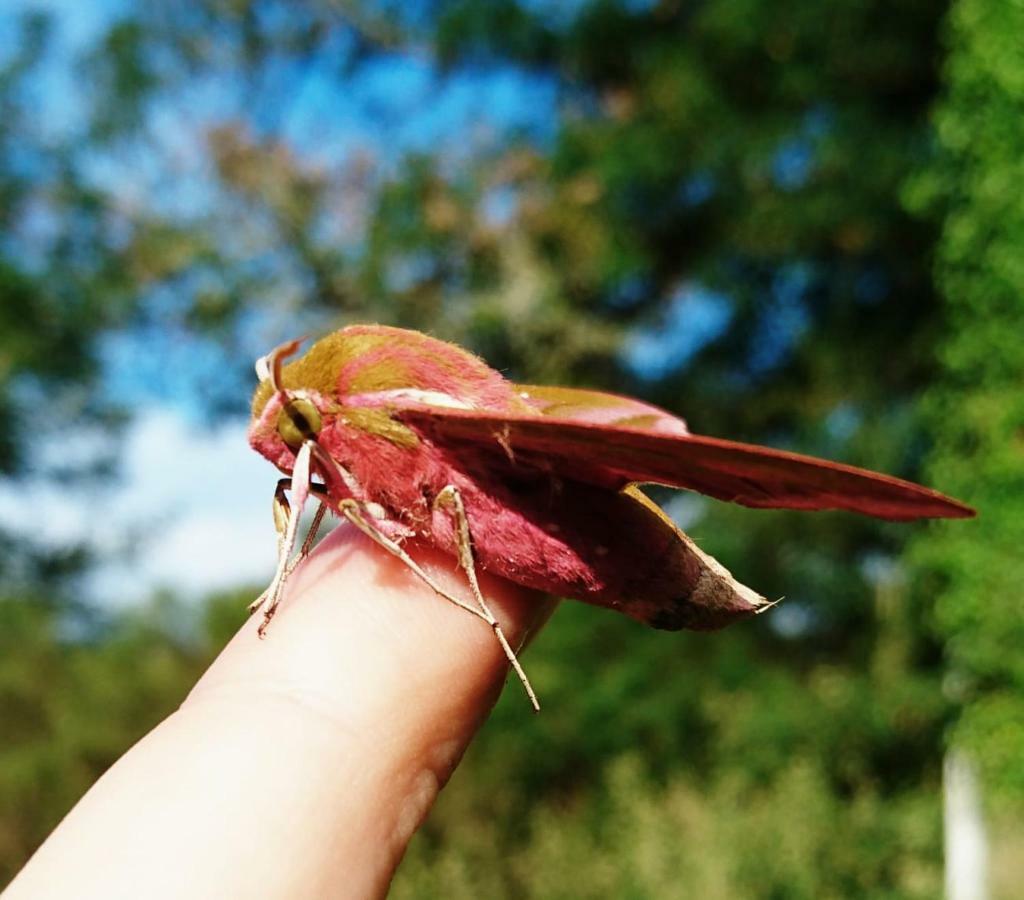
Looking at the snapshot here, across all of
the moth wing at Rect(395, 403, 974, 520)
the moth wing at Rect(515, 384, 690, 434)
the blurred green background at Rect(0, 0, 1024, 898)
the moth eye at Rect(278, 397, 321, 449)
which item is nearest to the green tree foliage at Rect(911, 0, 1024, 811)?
the blurred green background at Rect(0, 0, 1024, 898)

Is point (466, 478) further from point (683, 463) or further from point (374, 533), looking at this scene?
point (683, 463)

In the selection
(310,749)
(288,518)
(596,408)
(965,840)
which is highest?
(965,840)

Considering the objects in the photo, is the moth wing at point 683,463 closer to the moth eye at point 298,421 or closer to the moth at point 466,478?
the moth at point 466,478

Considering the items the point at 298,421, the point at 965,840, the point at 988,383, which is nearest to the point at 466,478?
the point at 298,421

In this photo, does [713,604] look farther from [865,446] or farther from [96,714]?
[96,714]

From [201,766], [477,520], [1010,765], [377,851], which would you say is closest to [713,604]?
[477,520]

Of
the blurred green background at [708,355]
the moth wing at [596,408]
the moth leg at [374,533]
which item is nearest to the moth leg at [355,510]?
the moth leg at [374,533]
